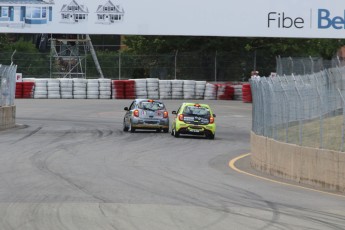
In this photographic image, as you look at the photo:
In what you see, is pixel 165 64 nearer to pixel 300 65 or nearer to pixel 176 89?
pixel 176 89

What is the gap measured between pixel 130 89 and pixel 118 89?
0.79 m

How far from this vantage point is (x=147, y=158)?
81.6 feet

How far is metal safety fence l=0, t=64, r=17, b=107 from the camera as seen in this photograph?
117ft

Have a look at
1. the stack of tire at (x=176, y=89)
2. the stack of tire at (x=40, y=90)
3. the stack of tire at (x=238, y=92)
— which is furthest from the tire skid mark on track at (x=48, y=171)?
the stack of tire at (x=238, y=92)

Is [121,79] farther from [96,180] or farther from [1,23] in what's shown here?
[96,180]

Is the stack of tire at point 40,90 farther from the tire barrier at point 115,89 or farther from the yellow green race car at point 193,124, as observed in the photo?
the yellow green race car at point 193,124

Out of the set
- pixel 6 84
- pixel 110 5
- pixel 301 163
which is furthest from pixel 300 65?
pixel 301 163

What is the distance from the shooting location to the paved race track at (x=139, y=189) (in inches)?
493

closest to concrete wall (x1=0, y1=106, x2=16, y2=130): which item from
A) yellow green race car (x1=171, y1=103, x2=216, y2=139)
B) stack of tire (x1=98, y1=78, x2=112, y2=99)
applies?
yellow green race car (x1=171, y1=103, x2=216, y2=139)

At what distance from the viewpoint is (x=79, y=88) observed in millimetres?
58281

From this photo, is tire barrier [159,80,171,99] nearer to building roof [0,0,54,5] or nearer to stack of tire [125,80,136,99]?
stack of tire [125,80,136,99]

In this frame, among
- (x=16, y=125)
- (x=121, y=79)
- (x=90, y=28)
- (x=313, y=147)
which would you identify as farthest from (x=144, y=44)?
(x=313, y=147)

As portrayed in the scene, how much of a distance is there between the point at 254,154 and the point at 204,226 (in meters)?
12.1

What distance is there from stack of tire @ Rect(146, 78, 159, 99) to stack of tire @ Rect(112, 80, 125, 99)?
1.70 m
